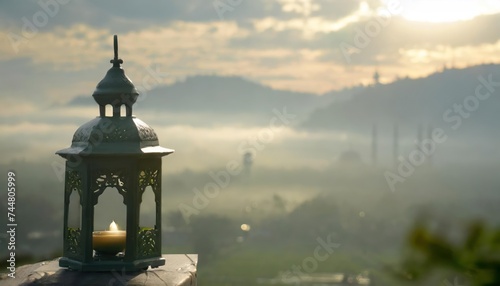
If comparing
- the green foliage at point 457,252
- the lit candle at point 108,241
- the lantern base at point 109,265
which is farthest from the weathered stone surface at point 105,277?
the green foliage at point 457,252

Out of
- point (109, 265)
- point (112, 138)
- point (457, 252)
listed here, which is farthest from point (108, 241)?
point (457, 252)

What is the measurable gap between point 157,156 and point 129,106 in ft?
1.84

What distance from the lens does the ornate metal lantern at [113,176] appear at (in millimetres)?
6297

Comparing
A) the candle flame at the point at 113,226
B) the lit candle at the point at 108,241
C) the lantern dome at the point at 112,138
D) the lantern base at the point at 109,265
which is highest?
the lantern dome at the point at 112,138

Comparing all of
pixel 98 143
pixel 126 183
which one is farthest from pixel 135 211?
pixel 98 143

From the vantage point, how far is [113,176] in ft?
20.8

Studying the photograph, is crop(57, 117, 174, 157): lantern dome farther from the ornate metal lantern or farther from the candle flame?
the candle flame

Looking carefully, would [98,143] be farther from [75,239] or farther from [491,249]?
[491,249]

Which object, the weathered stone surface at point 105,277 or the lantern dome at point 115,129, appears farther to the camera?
the lantern dome at point 115,129

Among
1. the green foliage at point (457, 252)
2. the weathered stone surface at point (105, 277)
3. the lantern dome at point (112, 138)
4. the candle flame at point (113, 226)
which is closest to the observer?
the green foliage at point (457, 252)

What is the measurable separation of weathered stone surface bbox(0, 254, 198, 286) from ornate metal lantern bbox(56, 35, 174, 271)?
0.10m

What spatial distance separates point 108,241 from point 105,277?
410 mm

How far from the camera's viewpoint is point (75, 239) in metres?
6.45

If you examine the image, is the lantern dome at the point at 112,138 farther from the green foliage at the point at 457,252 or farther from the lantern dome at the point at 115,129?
the green foliage at the point at 457,252
